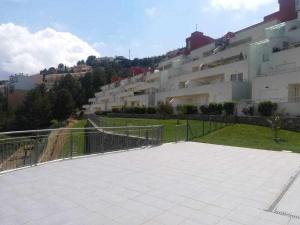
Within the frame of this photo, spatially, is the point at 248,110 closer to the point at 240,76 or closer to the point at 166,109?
the point at 240,76

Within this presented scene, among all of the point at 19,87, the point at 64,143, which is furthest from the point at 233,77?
the point at 19,87

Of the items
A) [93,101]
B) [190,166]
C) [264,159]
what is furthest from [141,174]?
[93,101]

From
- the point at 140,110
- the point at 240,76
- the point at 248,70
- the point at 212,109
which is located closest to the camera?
the point at 212,109

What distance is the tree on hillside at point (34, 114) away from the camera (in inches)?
2940

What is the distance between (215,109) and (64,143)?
929 inches

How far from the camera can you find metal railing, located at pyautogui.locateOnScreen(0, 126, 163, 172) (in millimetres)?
10070

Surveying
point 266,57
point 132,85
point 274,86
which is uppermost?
point 266,57

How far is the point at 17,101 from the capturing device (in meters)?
116

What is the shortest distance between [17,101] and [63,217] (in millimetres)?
117882

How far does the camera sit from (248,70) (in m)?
38.0

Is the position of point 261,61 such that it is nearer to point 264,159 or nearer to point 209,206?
point 264,159

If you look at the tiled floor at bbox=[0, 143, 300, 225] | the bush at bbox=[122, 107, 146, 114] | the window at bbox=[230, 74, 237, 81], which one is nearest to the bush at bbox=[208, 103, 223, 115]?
the window at bbox=[230, 74, 237, 81]

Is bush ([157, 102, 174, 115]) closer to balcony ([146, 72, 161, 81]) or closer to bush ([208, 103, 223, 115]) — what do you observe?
bush ([208, 103, 223, 115])

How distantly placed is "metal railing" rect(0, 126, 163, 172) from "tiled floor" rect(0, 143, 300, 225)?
0.61 metres
